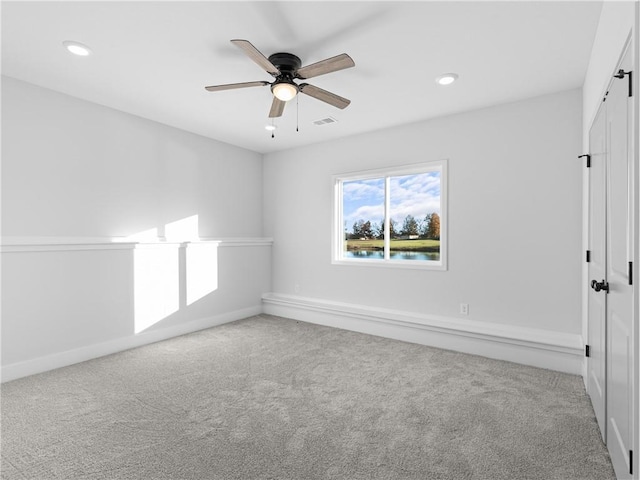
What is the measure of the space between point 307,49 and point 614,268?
236 centimetres

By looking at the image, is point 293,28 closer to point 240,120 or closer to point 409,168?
point 240,120

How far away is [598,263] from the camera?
2.16 meters

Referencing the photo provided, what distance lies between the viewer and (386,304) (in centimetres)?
427

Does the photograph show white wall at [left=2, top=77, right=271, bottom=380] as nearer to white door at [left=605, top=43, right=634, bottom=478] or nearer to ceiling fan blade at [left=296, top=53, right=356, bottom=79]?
ceiling fan blade at [left=296, top=53, right=356, bottom=79]

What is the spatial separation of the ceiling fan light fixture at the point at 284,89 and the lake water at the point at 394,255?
251cm

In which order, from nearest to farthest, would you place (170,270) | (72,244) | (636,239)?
(636,239), (72,244), (170,270)

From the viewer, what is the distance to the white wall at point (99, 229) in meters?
2.92

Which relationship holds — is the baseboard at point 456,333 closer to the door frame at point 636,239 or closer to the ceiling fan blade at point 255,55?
the door frame at point 636,239

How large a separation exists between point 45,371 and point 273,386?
213 cm

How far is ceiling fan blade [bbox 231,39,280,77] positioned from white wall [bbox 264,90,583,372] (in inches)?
89.2

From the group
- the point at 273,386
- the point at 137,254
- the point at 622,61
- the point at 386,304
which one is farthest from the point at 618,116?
the point at 137,254

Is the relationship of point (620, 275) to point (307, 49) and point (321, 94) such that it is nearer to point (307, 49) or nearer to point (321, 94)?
point (321, 94)

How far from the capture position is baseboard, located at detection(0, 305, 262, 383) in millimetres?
2900

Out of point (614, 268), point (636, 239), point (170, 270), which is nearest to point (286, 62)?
point (636, 239)
